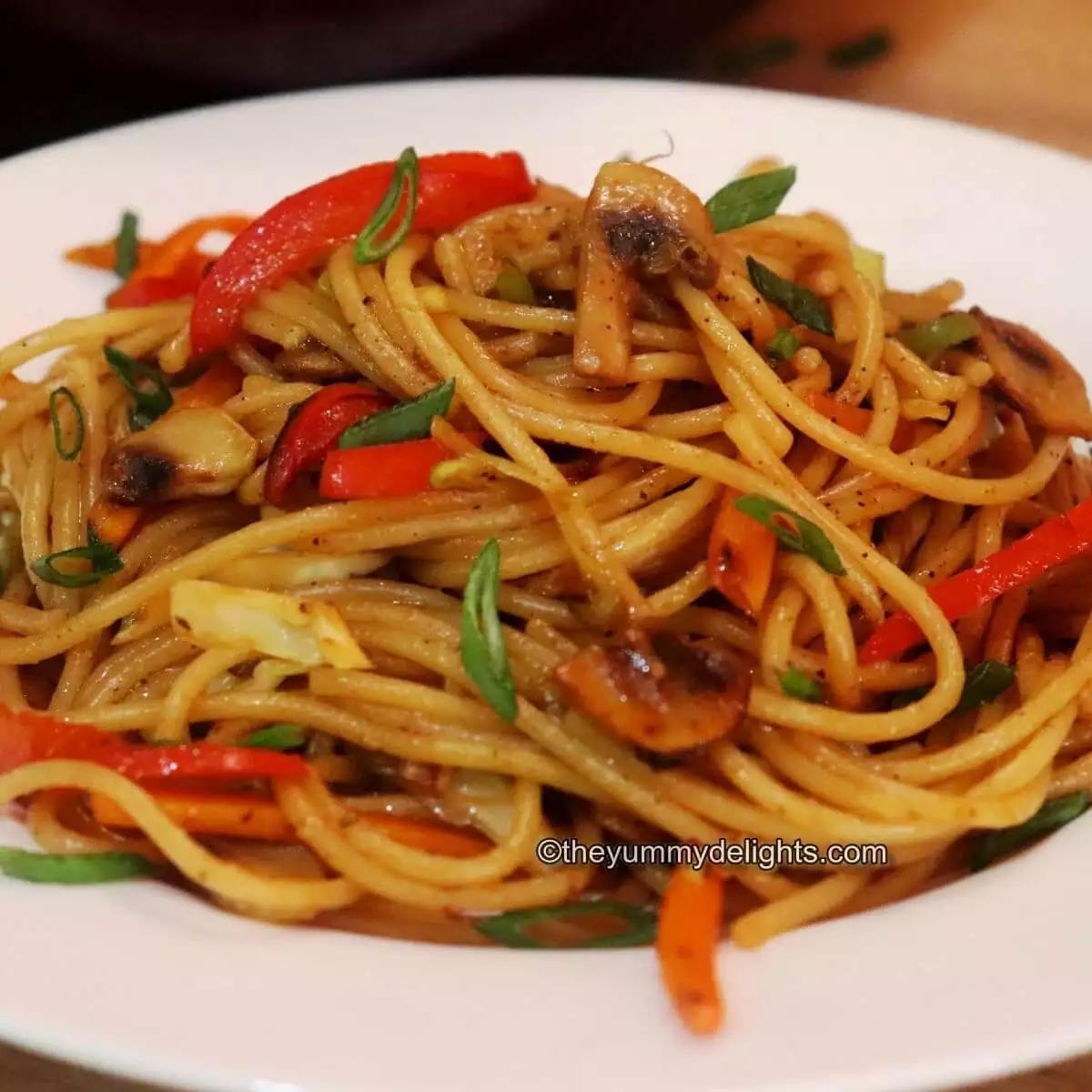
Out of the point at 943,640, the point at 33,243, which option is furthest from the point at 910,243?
the point at 33,243

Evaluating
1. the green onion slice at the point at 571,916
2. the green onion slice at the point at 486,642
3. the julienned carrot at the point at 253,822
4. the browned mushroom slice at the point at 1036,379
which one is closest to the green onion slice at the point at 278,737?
the julienned carrot at the point at 253,822

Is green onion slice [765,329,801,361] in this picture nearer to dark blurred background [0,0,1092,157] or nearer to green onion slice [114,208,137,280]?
green onion slice [114,208,137,280]

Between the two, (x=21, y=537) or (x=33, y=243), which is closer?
(x=21, y=537)

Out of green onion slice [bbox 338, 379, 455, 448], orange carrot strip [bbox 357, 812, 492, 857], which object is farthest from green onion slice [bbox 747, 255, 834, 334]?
orange carrot strip [bbox 357, 812, 492, 857]

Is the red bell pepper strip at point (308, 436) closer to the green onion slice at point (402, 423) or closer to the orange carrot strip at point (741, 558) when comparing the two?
the green onion slice at point (402, 423)

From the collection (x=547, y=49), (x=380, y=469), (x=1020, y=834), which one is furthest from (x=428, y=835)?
(x=547, y=49)

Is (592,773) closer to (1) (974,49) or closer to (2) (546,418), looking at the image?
(2) (546,418)
